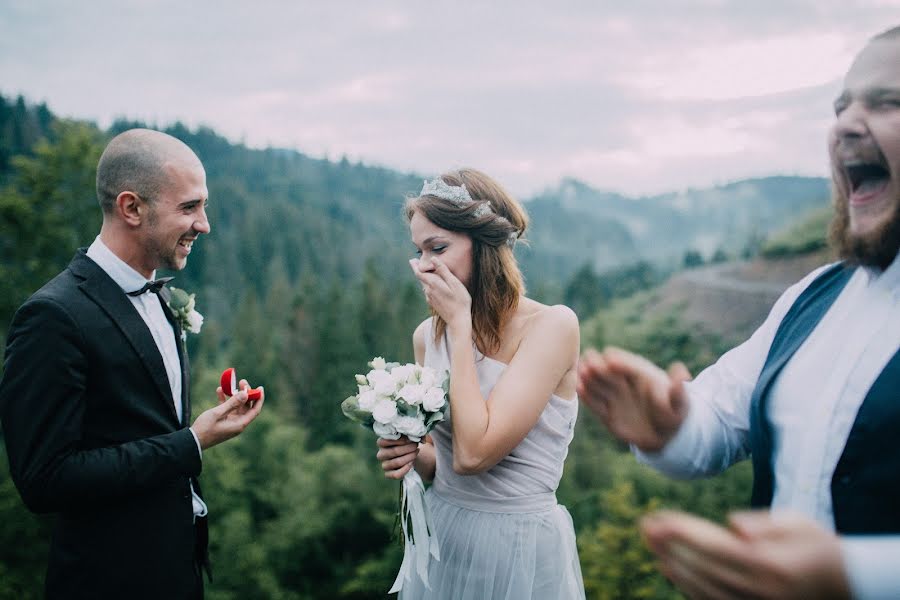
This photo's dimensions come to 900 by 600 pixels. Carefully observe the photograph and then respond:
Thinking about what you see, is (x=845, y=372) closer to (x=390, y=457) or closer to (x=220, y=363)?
(x=390, y=457)

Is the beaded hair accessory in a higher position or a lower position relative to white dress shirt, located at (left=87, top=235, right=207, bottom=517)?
higher

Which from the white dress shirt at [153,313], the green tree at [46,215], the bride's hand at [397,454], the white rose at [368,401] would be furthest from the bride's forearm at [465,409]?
the green tree at [46,215]

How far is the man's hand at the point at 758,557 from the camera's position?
1.05 metres

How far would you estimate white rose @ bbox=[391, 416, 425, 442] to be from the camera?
2768mm

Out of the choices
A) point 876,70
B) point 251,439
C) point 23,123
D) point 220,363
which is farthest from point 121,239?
point 23,123

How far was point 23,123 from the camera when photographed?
61906 mm

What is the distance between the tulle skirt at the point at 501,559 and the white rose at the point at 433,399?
25.5 inches

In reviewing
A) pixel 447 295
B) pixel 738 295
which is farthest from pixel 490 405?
pixel 738 295

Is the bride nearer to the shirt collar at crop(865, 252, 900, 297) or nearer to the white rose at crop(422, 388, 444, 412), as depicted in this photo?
the white rose at crop(422, 388, 444, 412)

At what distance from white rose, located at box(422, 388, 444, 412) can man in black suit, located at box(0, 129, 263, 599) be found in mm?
948

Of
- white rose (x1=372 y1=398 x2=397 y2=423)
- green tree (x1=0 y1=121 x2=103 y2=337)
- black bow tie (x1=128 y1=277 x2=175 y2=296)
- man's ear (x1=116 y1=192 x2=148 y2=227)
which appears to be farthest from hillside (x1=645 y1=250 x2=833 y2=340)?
man's ear (x1=116 y1=192 x2=148 y2=227)

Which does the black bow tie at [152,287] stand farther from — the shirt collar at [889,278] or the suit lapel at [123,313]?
the shirt collar at [889,278]

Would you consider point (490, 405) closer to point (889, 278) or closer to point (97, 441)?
point (889, 278)

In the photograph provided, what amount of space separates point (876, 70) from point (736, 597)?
129 centimetres
